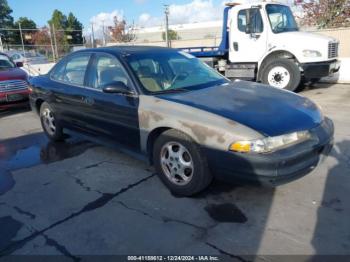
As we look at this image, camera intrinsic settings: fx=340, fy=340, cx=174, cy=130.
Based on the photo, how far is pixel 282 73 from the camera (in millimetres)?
9703

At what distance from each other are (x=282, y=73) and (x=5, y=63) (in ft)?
26.2

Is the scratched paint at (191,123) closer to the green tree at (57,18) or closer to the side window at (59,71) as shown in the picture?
the side window at (59,71)

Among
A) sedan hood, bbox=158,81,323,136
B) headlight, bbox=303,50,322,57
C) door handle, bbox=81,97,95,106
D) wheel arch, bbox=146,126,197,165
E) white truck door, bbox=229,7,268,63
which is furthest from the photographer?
white truck door, bbox=229,7,268,63

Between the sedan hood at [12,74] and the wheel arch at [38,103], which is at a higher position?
the sedan hood at [12,74]

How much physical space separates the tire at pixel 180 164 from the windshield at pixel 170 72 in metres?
0.70

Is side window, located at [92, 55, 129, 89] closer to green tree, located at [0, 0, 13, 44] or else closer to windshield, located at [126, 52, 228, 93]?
windshield, located at [126, 52, 228, 93]

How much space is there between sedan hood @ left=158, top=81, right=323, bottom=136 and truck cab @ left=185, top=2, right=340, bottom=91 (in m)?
5.83

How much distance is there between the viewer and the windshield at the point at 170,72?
13.6 ft

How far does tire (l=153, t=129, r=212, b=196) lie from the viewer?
3.45m

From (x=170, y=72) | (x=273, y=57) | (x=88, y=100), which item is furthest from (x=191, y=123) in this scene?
(x=273, y=57)

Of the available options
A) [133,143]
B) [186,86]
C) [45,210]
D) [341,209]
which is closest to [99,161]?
[133,143]

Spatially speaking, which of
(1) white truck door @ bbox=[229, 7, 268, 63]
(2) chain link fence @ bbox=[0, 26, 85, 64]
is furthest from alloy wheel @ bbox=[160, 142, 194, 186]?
(2) chain link fence @ bbox=[0, 26, 85, 64]

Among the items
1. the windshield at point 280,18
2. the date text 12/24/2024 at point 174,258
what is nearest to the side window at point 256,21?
the windshield at point 280,18

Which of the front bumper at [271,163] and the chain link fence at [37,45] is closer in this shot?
the front bumper at [271,163]
